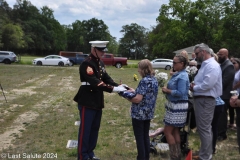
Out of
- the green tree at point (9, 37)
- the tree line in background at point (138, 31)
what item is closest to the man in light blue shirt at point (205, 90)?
the tree line in background at point (138, 31)

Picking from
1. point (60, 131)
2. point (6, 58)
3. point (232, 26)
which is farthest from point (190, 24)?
point (60, 131)

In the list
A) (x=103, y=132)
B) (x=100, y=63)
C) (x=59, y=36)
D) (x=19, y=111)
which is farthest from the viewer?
(x=59, y=36)

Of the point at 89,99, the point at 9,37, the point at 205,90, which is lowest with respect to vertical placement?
the point at 89,99

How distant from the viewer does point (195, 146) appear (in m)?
5.46

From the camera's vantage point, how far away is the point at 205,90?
4230 millimetres

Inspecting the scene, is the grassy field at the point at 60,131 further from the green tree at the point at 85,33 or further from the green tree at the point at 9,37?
the green tree at the point at 85,33

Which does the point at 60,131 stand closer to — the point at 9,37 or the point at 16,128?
the point at 16,128

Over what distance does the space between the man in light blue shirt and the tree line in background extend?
3406 cm

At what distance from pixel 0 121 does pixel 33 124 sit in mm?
879

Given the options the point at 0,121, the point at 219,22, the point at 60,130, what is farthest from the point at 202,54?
the point at 219,22

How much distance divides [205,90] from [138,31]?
94007mm

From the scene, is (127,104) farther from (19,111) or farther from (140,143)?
(140,143)

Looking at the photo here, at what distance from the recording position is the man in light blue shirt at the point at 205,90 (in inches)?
165

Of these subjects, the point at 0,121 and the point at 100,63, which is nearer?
the point at 100,63
